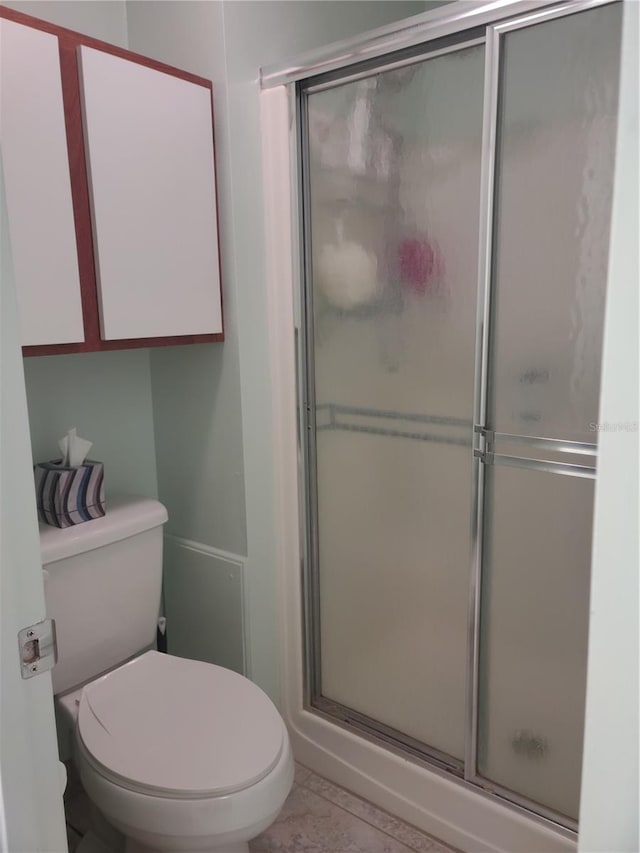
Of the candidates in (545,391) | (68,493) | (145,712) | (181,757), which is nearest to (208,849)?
(181,757)

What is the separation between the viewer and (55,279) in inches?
55.1

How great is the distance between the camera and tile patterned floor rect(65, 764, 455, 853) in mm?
1686

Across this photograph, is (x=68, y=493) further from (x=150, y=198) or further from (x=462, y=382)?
(x=462, y=382)

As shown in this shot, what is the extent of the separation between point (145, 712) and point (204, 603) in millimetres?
493

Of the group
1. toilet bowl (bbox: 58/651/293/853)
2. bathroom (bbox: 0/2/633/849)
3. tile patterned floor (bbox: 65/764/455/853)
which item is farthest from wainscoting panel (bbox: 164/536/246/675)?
tile patterned floor (bbox: 65/764/455/853)

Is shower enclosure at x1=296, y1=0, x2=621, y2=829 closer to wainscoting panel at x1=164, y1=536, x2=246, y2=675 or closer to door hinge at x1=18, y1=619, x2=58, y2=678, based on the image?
→ wainscoting panel at x1=164, y1=536, x2=246, y2=675

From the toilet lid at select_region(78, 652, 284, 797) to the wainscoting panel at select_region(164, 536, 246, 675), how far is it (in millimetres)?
249

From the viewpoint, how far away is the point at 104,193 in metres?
1.46

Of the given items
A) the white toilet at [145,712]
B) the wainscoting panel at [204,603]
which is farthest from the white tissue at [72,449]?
the wainscoting panel at [204,603]

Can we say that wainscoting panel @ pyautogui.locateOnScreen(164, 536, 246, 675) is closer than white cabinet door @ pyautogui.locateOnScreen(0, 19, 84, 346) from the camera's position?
No

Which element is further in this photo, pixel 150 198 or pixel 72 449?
pixel 72 449

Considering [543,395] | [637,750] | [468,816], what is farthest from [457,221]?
[468,816]

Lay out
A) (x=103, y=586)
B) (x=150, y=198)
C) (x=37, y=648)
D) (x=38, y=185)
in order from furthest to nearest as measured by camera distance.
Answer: (x=103, y=586) → (x=150, y=198) → (x=38, y=185) → (x=37, y=648)

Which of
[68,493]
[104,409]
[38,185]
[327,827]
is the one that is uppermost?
[38,185]
